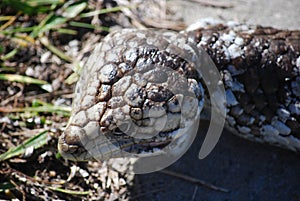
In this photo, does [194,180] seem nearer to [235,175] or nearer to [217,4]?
[235,175]

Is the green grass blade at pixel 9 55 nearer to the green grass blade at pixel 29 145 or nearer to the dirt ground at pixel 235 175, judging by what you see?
the green grass blade at pixel 29 145

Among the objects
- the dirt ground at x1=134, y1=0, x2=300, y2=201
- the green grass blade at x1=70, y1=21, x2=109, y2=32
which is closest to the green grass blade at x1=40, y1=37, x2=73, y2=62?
the green grass blade at x1=70, y1=21, x2=109, y2=32

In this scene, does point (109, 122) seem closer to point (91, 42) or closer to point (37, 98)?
point (37, 98)

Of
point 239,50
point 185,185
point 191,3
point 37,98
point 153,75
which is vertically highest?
point 191,3

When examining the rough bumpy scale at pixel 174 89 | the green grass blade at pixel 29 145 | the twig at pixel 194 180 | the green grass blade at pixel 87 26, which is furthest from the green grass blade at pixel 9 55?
the twig at pixel 194 180

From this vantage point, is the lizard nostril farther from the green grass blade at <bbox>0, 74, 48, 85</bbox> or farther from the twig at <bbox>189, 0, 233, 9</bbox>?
the twig at <bbox>189, 0, 233, 9</bbox>

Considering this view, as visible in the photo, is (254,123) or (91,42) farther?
(91,42)

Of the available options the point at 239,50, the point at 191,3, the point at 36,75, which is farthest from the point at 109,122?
the point at 191,3
